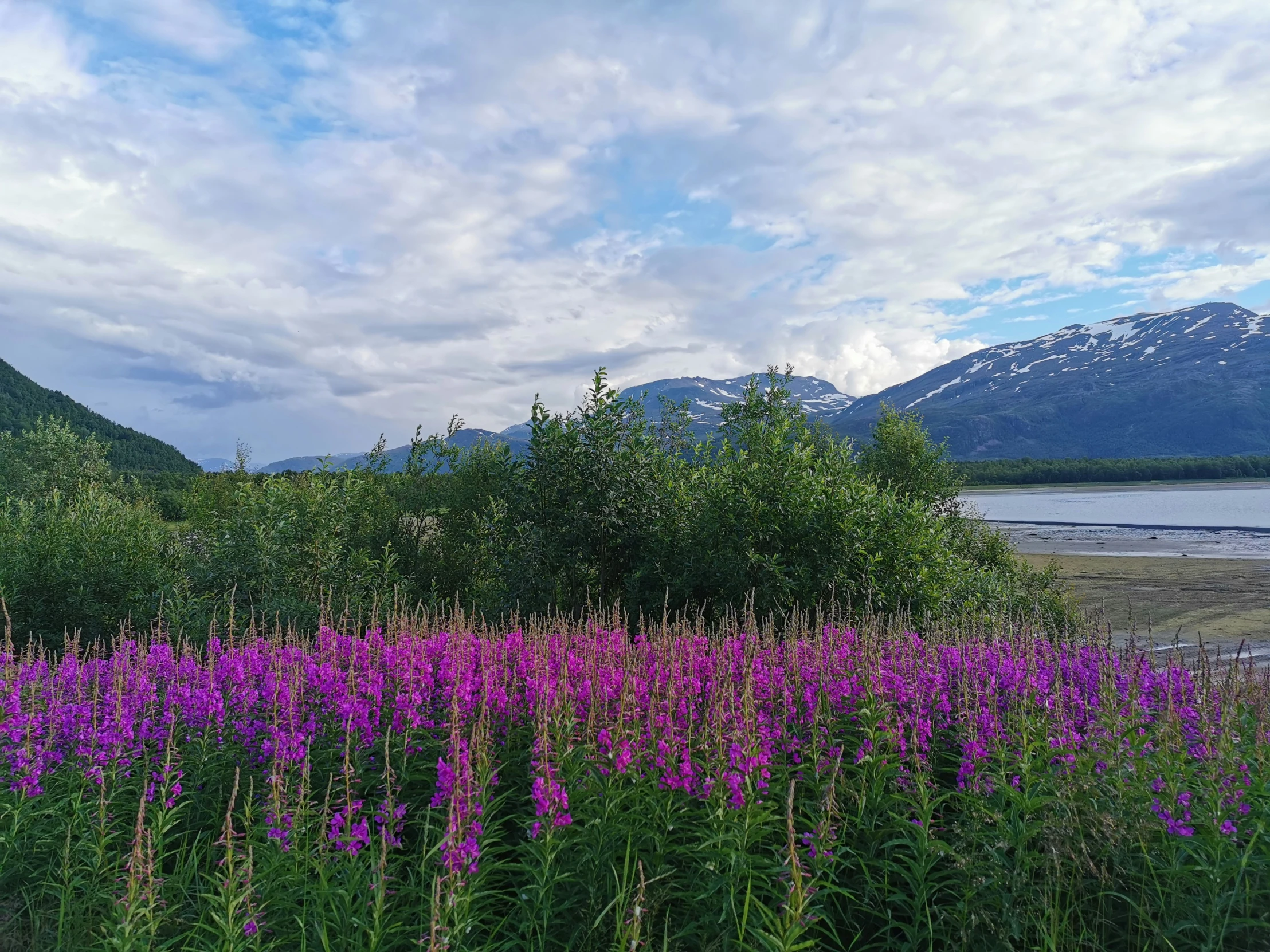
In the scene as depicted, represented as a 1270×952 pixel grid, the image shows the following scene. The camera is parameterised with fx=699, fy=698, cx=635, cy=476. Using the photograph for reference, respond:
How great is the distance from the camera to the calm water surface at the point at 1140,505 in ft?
204

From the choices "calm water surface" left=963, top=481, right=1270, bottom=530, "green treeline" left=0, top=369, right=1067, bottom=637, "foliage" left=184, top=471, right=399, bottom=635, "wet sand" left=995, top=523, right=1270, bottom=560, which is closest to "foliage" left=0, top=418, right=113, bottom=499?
"green treeline" left=0, top=369, right=1067, bottom=637

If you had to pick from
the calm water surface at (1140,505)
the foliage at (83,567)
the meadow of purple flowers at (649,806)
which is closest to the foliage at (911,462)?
the calm water surface at (1140,505)

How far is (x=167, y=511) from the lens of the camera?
49406mm

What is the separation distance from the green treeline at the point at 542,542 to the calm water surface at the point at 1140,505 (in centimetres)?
4055

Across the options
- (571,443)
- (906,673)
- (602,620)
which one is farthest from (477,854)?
(571,443)

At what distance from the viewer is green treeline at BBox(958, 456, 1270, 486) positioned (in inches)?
4653

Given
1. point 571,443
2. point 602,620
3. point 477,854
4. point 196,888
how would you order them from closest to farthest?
point 477,854
point 196,888
point 602,620
point 571,443

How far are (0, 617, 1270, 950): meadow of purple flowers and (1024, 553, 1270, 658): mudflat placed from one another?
8.99 meters

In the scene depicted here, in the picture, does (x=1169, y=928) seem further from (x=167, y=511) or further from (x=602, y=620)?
(x=167, y=511)

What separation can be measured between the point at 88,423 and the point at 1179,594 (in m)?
111

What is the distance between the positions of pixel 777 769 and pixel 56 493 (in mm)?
20512

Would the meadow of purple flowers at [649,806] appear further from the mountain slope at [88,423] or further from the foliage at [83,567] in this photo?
the mountain slope at [88,423]

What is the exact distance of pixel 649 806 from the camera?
13.7 ft

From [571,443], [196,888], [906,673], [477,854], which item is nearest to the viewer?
[477,854]
